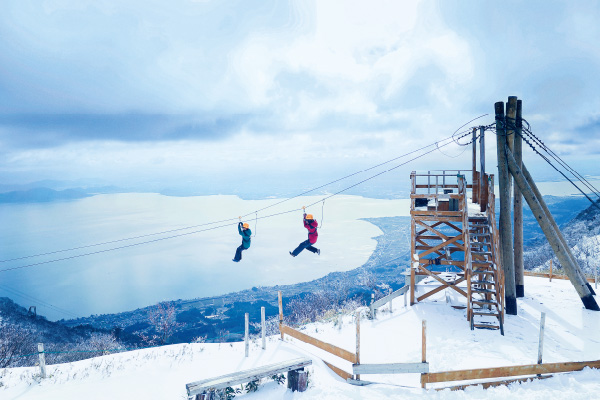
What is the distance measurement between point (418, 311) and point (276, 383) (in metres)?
7.97

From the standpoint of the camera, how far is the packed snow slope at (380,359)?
7020 millimetres

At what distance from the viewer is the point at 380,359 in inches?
369

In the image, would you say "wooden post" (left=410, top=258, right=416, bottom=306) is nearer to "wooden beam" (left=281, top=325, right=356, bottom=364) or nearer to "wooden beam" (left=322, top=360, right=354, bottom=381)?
"wooden beam" (left=281, top=325, right=356, bottom=364)

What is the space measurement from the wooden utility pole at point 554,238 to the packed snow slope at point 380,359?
0.71 meters

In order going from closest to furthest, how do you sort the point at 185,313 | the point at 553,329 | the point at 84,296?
the point at 553,329 < the point at 185,313 < the point at 84,296

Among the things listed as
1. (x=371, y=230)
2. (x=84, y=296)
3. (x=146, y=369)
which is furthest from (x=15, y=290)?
(x=146, y=369)

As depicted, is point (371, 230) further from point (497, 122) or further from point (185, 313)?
point (497, 122)

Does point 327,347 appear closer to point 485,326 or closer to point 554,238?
point 485,326

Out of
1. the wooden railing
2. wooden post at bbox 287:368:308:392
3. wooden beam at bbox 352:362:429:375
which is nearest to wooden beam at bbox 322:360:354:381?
wooden beam at bbox 352:362:429:375

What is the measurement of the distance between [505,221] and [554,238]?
6.50ft

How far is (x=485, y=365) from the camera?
859 cm

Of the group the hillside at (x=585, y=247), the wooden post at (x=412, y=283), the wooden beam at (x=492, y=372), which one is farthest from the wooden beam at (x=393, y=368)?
the hillside at (x=585, y=247)

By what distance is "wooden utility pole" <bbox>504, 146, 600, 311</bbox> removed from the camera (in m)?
12.5

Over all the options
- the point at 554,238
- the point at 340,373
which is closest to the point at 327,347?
the point at 340,373
